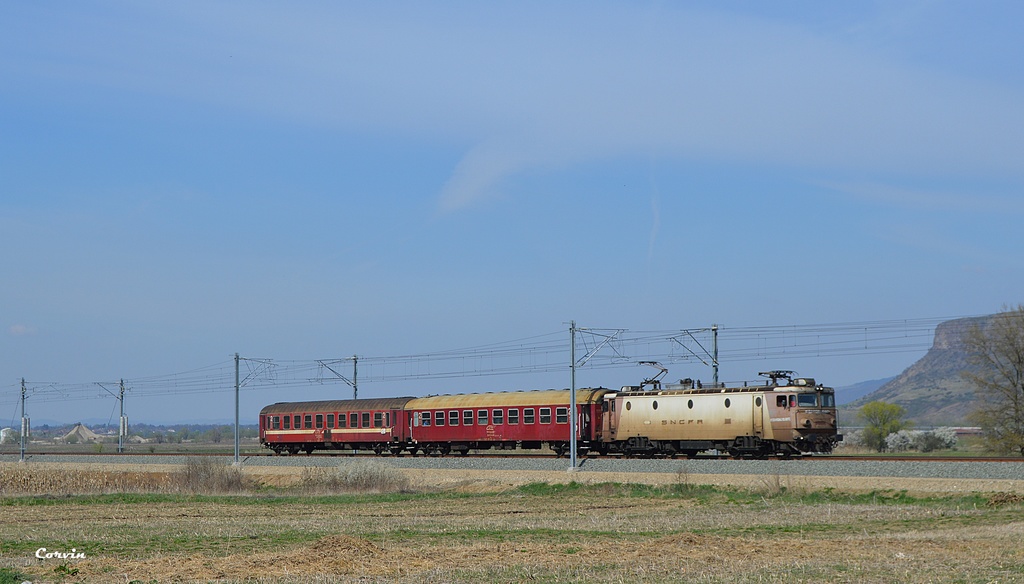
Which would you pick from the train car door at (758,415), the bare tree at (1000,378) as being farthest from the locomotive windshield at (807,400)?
the bare tree at (1000,378)

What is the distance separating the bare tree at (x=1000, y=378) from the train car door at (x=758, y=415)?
25275 millimetres

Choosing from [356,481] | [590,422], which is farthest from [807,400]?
[356,481]

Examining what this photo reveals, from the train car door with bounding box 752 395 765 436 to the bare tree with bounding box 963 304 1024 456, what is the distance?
82.9 feet

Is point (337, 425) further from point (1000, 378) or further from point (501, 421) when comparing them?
point (1000, 378)

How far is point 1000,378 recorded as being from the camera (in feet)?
234

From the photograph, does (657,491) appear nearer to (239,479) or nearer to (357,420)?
(239,479)

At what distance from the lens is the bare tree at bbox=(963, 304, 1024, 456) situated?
67.3 metres

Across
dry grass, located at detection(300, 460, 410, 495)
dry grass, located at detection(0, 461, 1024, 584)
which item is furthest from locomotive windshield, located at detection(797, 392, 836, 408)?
dry grass, located at detection(300, 460, 410, 495)

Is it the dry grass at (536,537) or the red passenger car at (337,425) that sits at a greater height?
the red passenger car at (337,425)

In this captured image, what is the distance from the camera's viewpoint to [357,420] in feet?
220

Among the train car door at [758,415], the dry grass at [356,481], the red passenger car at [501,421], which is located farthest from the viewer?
the red passenger car at [501,421]

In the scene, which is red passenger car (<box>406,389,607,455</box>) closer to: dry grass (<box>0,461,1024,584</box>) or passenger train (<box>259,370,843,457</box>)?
passenger train (<box>259,370,843,457</box>)

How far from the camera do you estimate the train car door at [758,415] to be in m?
48.9

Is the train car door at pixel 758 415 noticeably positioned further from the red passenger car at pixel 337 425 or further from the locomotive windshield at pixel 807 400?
the red passenger car at pixel 337 425
